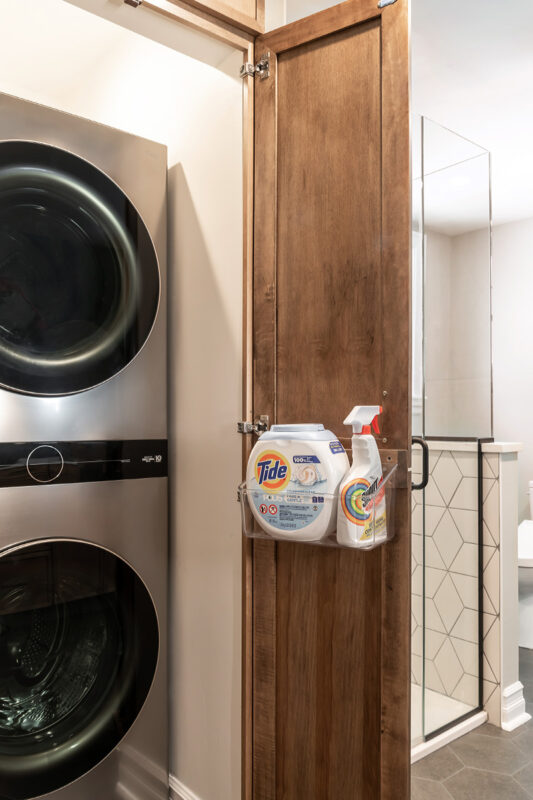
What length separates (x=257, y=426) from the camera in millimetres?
1419

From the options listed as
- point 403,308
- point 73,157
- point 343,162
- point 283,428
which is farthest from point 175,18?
point 283,428

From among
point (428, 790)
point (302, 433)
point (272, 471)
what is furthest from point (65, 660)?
point (428, 790)

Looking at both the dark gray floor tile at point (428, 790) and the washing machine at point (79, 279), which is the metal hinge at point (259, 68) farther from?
the dark gray floor tile at point (428, 790)

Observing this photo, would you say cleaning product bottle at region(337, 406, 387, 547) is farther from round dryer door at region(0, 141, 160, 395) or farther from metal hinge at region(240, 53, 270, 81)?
metal hinge at region(240, 53, 270, 81)

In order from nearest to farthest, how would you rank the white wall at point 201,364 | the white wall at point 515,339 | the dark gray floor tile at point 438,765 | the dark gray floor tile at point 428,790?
1. the white wall at point 201,364
2. the dark gray floor tile at point 428,790
3. the dark gray floor tile at point 438,765
4. the white wall at point 515,339

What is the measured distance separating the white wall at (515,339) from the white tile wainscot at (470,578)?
6.45 ft

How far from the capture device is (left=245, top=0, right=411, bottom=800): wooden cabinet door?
46.7 inches

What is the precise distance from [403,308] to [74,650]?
3.66 feet

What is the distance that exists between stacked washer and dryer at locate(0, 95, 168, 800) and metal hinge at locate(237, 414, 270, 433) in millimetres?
320

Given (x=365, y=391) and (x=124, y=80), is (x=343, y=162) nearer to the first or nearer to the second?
(x=365, y=391)

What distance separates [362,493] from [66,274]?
2.95 feet

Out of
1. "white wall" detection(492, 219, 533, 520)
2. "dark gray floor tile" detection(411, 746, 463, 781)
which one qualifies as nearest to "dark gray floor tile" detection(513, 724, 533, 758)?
"dark gray floor tile" detection(411, 746, 463, 781)

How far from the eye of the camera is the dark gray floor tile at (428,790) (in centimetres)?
199

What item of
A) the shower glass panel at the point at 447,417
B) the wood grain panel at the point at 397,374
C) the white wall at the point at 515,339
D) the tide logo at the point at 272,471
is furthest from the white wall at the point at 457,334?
the white wall at the point at 515,339
